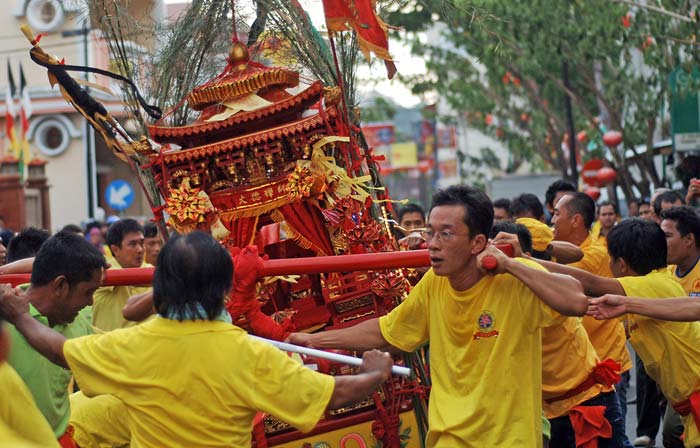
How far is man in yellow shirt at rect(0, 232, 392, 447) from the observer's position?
4172 mm

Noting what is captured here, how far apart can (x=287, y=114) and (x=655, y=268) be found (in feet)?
7.37

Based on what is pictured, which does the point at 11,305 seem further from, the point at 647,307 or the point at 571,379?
the point at 571,379

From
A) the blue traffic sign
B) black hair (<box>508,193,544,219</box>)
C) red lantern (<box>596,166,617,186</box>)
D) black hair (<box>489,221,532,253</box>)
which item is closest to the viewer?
black hair (<box>489,221,532,253</box>)

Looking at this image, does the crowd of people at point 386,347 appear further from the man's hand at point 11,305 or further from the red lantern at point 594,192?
the red lantern at point 594,192

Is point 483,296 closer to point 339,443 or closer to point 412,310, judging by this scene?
point 412,310

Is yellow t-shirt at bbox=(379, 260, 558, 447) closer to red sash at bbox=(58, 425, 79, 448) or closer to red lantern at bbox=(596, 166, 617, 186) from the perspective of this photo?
red sash at bbox=(58, 425, 79, 448)

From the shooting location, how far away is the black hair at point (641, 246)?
6.52 meters

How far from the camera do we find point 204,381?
4.17 m

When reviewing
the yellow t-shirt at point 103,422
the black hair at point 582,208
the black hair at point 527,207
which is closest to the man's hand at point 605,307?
the yellow t-shirt at point 103,422

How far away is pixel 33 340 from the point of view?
4516mm

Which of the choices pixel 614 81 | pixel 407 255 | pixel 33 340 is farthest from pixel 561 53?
pixel 33 340

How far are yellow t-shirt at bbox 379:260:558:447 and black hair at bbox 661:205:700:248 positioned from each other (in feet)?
9.03

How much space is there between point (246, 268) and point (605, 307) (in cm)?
170

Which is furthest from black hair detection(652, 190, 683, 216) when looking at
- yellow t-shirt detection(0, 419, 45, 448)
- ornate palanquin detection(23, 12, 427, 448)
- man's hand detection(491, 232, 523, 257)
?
yellow t-shirt detection(0, 419, 45, 448)
